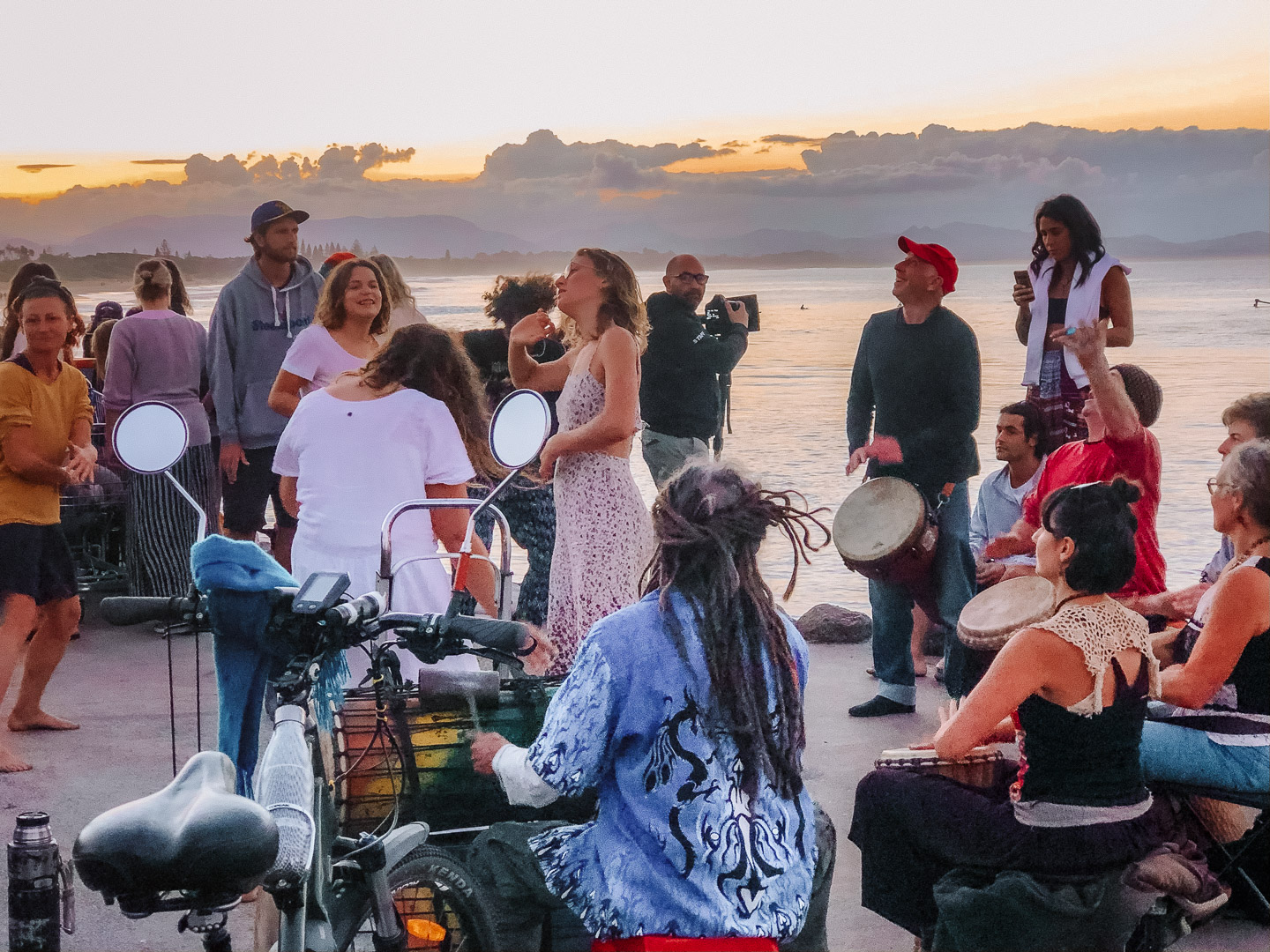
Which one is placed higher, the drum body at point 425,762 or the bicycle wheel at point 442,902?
the drum body at point 425,762

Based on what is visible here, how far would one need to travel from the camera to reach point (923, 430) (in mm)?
4996

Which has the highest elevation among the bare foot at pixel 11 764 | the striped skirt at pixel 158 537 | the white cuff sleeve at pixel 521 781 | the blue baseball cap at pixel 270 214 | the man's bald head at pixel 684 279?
the blue baseball cap at pixel 270 214

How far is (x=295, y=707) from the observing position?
186 cm

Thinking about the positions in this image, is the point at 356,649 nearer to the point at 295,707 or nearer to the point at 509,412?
the point at 509,412

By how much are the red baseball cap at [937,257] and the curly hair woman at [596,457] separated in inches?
46.5

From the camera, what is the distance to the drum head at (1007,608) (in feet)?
12.3

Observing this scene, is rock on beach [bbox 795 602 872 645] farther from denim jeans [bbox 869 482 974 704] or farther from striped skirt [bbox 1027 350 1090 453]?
striped skirt [bbox 1027 350 1090 453]

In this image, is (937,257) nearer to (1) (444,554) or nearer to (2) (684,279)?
(2) (684,279)

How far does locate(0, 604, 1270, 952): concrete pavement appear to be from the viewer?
3.29 m

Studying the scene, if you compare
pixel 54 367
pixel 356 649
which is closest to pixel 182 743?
pixel 54 367

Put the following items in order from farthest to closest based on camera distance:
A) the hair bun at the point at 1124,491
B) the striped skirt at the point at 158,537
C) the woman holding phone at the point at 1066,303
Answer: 1. the striped skirt at the point at 158,537
2. the woman holding phone at the point at 1066,303
3. the hair bun at the point at 1124,491

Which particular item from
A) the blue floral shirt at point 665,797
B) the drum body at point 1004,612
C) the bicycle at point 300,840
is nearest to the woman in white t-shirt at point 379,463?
the bicycle at point 300,840

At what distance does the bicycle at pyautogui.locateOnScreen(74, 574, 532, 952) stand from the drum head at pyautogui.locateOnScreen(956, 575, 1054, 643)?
1.81 meters

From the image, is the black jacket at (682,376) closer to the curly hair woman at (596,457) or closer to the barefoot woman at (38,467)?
the curly hair woman at (596,457)
